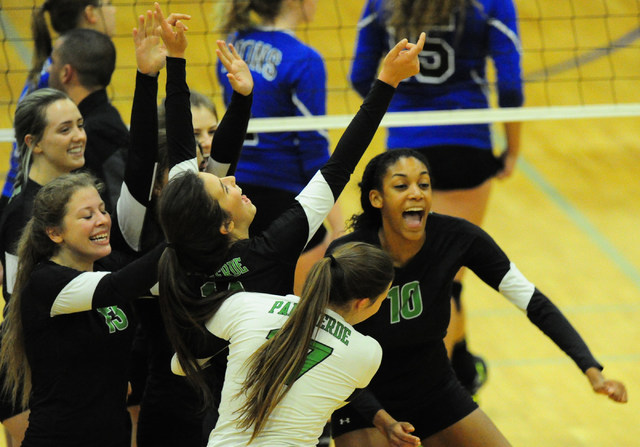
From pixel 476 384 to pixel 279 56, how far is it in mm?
1838

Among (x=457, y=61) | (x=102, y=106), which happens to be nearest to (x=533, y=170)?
(x=457, y=61)

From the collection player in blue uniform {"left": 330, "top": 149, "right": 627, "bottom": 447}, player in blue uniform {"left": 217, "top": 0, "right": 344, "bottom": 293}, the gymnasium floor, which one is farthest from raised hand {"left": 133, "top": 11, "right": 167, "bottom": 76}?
the gymnasium floor

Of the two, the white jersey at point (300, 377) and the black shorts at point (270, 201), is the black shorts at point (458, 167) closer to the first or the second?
the black shorts at point (270, 201)

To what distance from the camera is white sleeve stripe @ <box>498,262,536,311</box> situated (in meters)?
3.41

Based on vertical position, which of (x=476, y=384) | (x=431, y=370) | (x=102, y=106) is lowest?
(x=476, y=384)

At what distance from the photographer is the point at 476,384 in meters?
4.59

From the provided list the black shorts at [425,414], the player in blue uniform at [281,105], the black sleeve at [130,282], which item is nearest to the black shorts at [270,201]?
the player in blue uniform at [281,105]

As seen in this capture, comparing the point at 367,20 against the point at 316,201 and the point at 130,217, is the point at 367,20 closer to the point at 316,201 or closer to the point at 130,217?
the point at 130,217

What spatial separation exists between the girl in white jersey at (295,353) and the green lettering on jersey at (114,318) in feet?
1.13

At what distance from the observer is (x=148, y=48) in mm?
3271

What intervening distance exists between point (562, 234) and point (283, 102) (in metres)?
3.42

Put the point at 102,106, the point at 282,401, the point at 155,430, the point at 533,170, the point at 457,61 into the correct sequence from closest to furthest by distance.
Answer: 1. the point at 282,401
2. the point at 155,430
3. the point at 102,106
4. the point at 457,61
5. the point at 533,170

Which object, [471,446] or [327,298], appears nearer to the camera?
[327,298]

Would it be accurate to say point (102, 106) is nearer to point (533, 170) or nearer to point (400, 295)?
point (400, 295)
